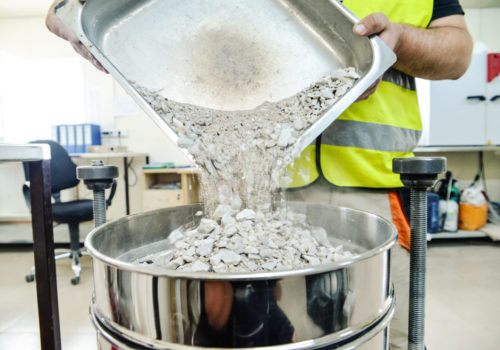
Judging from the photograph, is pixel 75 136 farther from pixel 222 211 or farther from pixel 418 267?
pixel 418 267

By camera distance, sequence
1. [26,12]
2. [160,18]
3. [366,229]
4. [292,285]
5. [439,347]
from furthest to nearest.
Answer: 1. [26,12]
2. [439,347]
3. [160,18]
4. [366,229]
5. [292,285]

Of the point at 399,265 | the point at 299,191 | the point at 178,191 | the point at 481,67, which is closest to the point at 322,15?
the point at 299,191

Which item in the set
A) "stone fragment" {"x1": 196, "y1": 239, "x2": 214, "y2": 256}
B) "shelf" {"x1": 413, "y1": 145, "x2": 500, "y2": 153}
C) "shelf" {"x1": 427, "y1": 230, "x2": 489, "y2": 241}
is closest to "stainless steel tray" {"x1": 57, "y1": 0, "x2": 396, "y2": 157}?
"stone fragment" {"x1": 196, "y1": 239, "x2": 214, "y2": 256}

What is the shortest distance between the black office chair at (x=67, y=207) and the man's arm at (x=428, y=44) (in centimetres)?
205

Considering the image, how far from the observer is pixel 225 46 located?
32.2 inches

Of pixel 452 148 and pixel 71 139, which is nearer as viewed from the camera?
pixel 452 148

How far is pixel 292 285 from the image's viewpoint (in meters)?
0.33

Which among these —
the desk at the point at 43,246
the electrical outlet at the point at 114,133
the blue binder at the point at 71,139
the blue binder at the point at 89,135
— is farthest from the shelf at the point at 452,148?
the blue binder at the point at 71,139

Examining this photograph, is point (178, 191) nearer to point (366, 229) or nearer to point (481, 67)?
point (366, 229)

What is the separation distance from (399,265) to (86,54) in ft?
3.02

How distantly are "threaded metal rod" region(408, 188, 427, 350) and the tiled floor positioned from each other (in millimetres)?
998

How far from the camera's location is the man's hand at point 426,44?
0.63 meters

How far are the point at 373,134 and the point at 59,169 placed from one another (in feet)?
7.71

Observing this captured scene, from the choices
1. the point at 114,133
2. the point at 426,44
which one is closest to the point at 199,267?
the point at 426,44
